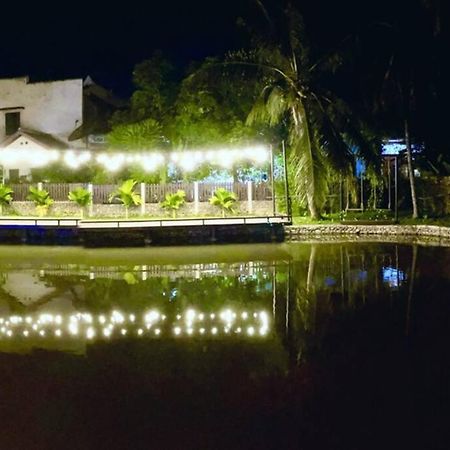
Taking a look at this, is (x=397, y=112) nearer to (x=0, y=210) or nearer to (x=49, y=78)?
(x=0, y=210)

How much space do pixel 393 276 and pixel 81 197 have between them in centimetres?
1524

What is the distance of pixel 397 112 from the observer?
88.2ft

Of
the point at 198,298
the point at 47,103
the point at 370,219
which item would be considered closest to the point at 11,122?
the point at 47,103

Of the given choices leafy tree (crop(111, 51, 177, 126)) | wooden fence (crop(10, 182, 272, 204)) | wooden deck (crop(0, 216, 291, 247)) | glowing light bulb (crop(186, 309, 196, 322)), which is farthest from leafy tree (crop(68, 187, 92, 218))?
glowing light bulb (crop(186, 309, 196, 322))

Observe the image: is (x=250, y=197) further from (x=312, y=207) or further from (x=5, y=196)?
(x=5, y=196)

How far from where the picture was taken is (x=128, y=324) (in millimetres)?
10164

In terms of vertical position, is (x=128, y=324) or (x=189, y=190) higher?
(x=189, y=190)

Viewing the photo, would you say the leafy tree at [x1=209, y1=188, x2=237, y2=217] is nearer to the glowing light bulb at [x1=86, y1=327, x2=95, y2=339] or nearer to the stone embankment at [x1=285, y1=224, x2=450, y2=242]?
the stone embankment at [x1=285, y1=224, x2=450, y2=242]

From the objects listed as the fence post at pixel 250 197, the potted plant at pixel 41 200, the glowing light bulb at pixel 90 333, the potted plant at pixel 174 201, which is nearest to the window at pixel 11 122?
the potted plant at pixel 41 200

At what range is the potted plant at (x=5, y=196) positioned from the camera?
27.0 m

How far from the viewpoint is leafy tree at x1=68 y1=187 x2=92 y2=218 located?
26.1 metres

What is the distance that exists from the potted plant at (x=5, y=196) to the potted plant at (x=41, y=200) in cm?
101

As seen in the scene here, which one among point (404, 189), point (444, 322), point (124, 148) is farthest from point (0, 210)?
point (444, 322)

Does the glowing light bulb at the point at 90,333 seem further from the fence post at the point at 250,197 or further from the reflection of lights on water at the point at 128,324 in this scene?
the fence post at the point at 250,197
